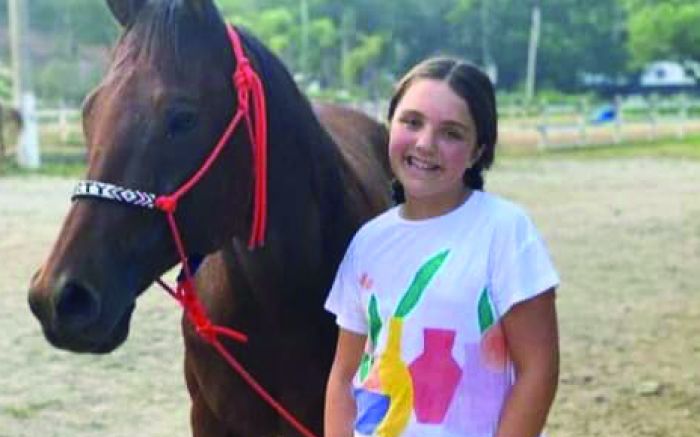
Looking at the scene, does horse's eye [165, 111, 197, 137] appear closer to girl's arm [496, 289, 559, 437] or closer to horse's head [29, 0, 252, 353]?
horse's head [29, 0, 252, 353]

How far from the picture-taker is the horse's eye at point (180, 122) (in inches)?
103

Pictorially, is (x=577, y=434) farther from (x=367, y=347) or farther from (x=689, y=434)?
(x=367, y=347)

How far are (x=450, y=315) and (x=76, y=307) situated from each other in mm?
747

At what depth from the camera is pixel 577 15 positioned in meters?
68.6

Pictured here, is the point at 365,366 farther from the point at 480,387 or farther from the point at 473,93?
the point at 473,93

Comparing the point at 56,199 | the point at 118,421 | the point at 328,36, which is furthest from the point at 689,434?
the point at 328,36

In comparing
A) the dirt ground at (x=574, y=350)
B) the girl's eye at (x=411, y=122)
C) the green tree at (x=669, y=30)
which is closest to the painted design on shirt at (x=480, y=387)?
the girl's eye at (x=411, y=122)

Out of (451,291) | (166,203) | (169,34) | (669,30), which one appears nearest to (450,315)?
(451,291)

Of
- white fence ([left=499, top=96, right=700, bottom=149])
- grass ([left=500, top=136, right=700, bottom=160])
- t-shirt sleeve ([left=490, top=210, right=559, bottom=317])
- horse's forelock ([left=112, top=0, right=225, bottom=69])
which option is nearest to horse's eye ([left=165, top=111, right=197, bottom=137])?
horse's forelock ([left=112, top=0, right=225, bottom=69])

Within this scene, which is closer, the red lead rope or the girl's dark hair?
the girl's dark hair

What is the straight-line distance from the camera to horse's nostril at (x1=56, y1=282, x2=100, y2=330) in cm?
239

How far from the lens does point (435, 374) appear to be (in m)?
2.29

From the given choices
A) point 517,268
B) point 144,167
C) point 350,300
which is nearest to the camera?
point 517,268

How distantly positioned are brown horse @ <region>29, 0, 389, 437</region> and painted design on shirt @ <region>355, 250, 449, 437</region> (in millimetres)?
567
